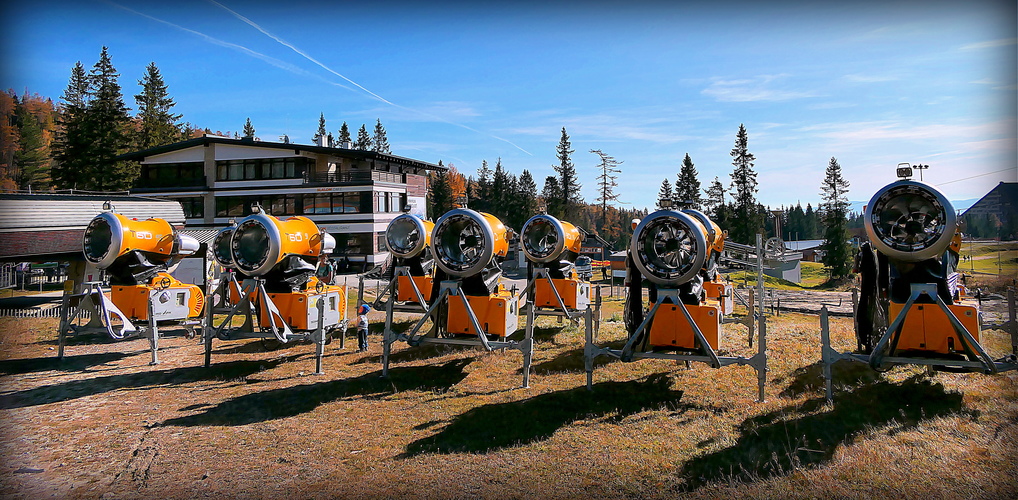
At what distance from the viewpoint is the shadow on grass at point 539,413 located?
816 cm

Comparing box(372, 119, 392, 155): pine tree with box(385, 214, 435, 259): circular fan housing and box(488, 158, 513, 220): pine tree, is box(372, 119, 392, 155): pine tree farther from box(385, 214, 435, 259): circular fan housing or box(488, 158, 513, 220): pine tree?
box(385, 214, 435, 259): circular fan housing

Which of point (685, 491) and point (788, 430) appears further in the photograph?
point (788, 430)

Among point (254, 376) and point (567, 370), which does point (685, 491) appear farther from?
point (254, 376)

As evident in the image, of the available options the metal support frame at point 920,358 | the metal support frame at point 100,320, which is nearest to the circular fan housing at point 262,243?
the metal support frame at point 100,320

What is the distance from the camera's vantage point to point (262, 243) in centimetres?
1283

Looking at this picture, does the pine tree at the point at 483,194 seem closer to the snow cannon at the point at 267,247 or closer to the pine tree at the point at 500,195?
the pine tree at the point at 500,195

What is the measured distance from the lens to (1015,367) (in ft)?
27.1

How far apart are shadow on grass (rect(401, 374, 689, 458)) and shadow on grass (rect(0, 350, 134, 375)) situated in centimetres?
1032

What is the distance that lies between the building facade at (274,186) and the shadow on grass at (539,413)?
122 ft

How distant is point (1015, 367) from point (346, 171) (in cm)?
4641

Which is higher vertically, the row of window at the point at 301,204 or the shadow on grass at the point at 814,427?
the row of window at the point at 301,204

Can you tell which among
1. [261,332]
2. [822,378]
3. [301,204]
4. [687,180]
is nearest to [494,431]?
[261,332]

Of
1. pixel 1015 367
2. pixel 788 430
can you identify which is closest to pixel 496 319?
pixel 788 430

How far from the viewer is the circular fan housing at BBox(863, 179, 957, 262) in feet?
29.2
